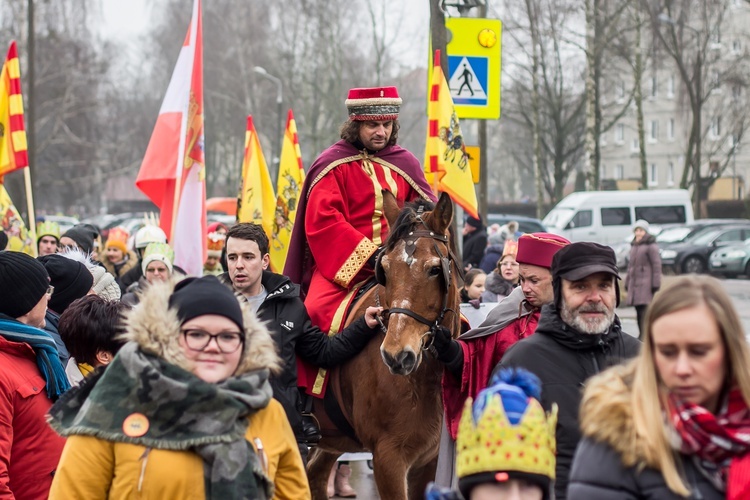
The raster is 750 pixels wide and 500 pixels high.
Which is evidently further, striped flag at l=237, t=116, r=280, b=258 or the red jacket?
striped flag at l=237, t=116, r=280, b=258

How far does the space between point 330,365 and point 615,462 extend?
393 cm

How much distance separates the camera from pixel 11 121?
477 inches

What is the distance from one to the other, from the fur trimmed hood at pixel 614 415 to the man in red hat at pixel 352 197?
157 inches

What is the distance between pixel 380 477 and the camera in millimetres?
6176

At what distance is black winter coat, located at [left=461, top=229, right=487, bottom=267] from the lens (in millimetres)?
17516

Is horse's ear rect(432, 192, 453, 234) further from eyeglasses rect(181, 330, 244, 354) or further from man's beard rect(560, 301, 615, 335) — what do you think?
eyeglasses rect(181, 330, 244, 354)

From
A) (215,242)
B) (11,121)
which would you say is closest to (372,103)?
(215,242)

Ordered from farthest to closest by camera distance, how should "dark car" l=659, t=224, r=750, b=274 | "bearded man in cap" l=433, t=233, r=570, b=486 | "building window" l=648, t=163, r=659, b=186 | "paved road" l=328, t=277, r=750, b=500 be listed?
"building window" l=648, t=163, r=659, b=186, "dark car" l=659, t=224, r=750, b=274, "paved road" l=328, t=277, r=750, b=500, "bearded man in cap" l=433, t=233, r=570, b=486

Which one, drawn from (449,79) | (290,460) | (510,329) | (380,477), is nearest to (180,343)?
(290,460)

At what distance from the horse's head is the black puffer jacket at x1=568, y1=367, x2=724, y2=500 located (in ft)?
9.58

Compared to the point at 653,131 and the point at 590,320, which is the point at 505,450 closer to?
the point at 590,320

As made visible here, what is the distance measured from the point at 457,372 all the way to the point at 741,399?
3.22 meters

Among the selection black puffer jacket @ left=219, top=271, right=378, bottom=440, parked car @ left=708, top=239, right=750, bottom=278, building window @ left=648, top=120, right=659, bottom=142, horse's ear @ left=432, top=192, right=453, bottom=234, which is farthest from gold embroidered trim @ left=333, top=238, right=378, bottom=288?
building window @ left=648, top=120, right=659, bottom=142

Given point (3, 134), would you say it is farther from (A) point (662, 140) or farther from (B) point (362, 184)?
(A) point (662, 140)
